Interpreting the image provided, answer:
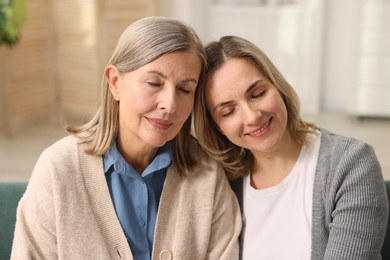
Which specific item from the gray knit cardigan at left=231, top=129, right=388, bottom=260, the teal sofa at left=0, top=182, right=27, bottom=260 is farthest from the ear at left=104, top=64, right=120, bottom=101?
the gray knit cardigan at left=231, top=129, right=388, bottom=260

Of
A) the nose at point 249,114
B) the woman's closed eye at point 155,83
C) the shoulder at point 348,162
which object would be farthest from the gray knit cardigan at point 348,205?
the woman's closed eye at point 155,83

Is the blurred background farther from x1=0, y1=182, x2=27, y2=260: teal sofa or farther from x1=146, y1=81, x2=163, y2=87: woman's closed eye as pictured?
x1=146, y1=81, x2=163, y2=87: woman's closed eye

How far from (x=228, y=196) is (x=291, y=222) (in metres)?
0.20

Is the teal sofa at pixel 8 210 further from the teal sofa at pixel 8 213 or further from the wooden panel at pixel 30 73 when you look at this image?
the wooden panel at pixel 30 73

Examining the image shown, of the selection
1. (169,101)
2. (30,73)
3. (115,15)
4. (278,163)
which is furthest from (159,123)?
(30,73)

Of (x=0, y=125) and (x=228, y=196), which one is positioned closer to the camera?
(x=228, y=196)

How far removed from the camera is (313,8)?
5641mm

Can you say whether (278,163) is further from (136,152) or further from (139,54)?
(139,54)

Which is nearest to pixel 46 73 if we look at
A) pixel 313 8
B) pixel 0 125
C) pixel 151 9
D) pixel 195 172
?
pixel 0 125

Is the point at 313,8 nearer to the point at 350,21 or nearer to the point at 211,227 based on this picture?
the point at 350,21

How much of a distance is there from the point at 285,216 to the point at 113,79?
0.59 meters

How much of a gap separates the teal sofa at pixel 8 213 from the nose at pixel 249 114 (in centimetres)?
49

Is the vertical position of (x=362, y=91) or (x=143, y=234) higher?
(x=143, y=234)

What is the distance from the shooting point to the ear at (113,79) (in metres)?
1.70
